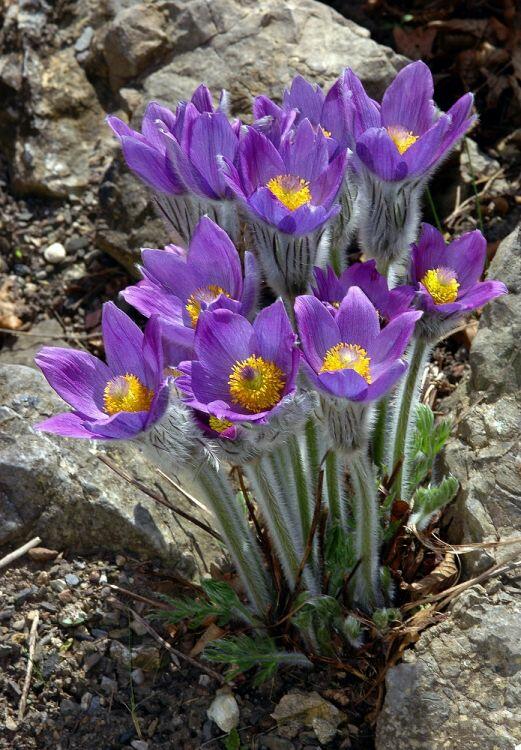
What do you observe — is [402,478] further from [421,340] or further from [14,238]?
[14,238]

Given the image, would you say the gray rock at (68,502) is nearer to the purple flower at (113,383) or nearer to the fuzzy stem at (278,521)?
the fuzzy stem at (278,521)

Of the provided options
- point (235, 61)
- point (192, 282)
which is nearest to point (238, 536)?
point (192, 282)

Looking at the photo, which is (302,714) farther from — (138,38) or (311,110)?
(138,38)

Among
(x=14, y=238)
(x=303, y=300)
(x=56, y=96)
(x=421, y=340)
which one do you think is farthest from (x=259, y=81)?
(x=303, y=300)

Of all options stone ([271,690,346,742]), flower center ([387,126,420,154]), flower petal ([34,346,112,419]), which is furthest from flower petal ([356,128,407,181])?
stone ([271,690,346,742])

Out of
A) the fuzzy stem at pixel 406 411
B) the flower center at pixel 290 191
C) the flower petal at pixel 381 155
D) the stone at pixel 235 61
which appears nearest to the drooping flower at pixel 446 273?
the fuzzy stem at pixel 406 411
